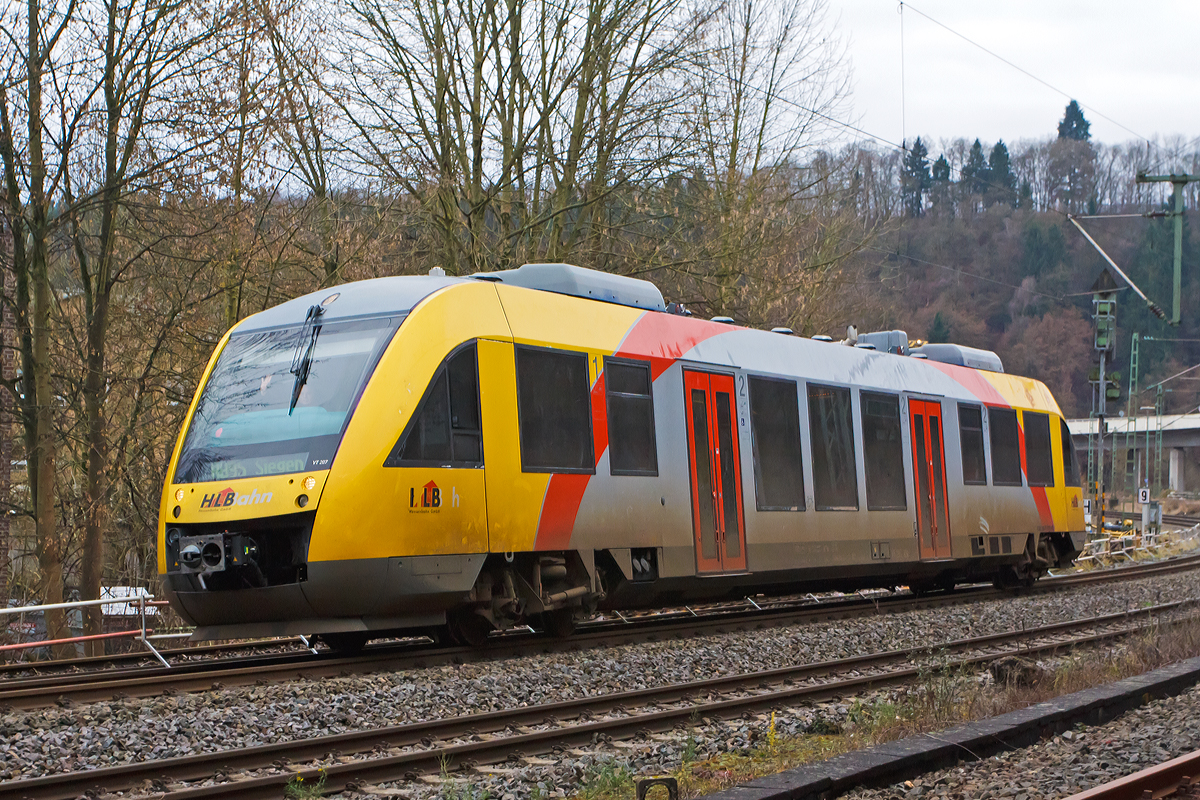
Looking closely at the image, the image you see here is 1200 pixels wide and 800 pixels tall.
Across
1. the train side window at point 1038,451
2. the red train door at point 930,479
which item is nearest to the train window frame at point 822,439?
the red train door at point 930,479

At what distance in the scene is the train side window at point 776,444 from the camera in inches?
531

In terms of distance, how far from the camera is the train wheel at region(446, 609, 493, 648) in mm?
10812

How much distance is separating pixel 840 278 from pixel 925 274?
60.0 m

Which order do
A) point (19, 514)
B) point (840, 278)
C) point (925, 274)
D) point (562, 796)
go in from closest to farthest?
point (562, 796) < point (19, 514) < point (840, 278) < point (925, 274)

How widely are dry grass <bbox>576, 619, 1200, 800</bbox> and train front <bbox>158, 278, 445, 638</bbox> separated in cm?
356

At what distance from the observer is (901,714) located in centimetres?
793

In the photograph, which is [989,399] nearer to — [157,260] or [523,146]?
[523,146]

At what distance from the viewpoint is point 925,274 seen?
282 ft

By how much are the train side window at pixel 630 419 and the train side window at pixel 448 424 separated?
5.80ft

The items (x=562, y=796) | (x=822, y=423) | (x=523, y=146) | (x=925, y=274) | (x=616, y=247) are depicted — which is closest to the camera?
(x=562, y=796)

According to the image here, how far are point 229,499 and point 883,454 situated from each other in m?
9.06

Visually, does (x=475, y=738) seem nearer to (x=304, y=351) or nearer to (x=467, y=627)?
(x=467, y=627)

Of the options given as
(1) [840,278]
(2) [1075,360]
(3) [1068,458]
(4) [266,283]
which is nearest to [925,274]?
(2) [1075,360]

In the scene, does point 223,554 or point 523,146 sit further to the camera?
point 523,146
